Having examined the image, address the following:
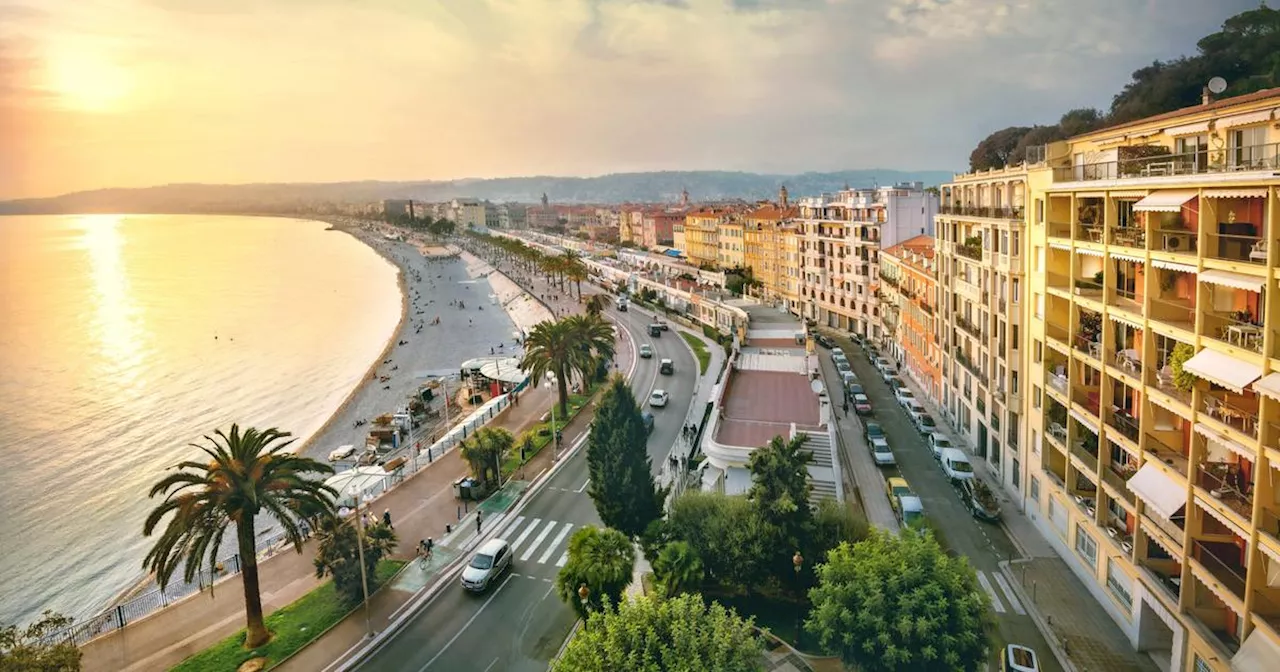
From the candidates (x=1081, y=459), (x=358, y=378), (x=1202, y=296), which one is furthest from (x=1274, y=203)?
(x=358, y=378)

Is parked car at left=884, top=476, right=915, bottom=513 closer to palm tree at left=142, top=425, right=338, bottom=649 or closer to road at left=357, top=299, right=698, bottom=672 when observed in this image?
road at left=357, top=299, right=698, bottom=672

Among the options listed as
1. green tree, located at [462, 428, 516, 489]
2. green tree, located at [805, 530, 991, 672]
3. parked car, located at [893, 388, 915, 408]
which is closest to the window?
green tree, located at [805, 530, 991, 672]

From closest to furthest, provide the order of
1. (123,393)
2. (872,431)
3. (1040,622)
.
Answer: (1040,622) → (872,431) → (123,393)

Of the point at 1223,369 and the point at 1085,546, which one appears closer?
the point at 1223,369

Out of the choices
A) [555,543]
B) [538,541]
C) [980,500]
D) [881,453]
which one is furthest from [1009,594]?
[538,541]

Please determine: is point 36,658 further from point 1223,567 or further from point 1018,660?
point 1223,567

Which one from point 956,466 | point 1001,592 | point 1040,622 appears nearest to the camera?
point 1040,622

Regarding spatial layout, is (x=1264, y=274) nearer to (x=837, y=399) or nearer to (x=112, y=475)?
(x=837, y=399)

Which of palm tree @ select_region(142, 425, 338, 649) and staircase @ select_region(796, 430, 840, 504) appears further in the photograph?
staircase @ select_region(796, 430, 840, 504)
